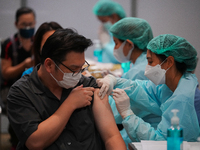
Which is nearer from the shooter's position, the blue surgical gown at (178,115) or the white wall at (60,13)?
the blue surgical gown at (178,115)

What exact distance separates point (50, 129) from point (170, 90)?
3.08 ft

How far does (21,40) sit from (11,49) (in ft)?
0.57

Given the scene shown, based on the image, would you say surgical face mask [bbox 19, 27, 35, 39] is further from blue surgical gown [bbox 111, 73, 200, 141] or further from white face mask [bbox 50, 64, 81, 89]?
blue surgical gown [bbox 111, 73, 200, 141]

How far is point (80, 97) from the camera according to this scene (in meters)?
1.62

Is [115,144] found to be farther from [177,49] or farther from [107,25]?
[107,25]

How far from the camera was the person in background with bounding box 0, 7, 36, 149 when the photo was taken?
3395 millimetres

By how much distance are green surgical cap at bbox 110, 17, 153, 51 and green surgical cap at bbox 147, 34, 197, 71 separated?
2.10ft

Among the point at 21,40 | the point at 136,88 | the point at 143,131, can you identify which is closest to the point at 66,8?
the point at 21,40

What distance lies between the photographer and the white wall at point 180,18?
2.19 m

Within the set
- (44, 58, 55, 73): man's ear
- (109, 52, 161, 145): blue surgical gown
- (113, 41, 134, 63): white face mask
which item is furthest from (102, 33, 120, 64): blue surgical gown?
(44, 58, 55, 73): man's ear

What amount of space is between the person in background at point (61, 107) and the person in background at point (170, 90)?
203mm

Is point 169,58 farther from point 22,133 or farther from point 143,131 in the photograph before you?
point 22,133

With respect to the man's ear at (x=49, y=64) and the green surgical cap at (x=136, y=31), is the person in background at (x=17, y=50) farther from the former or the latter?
the man's ear at (x=49, y=64)

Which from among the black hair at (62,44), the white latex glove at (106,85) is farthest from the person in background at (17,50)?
the black hair at (62,44)
